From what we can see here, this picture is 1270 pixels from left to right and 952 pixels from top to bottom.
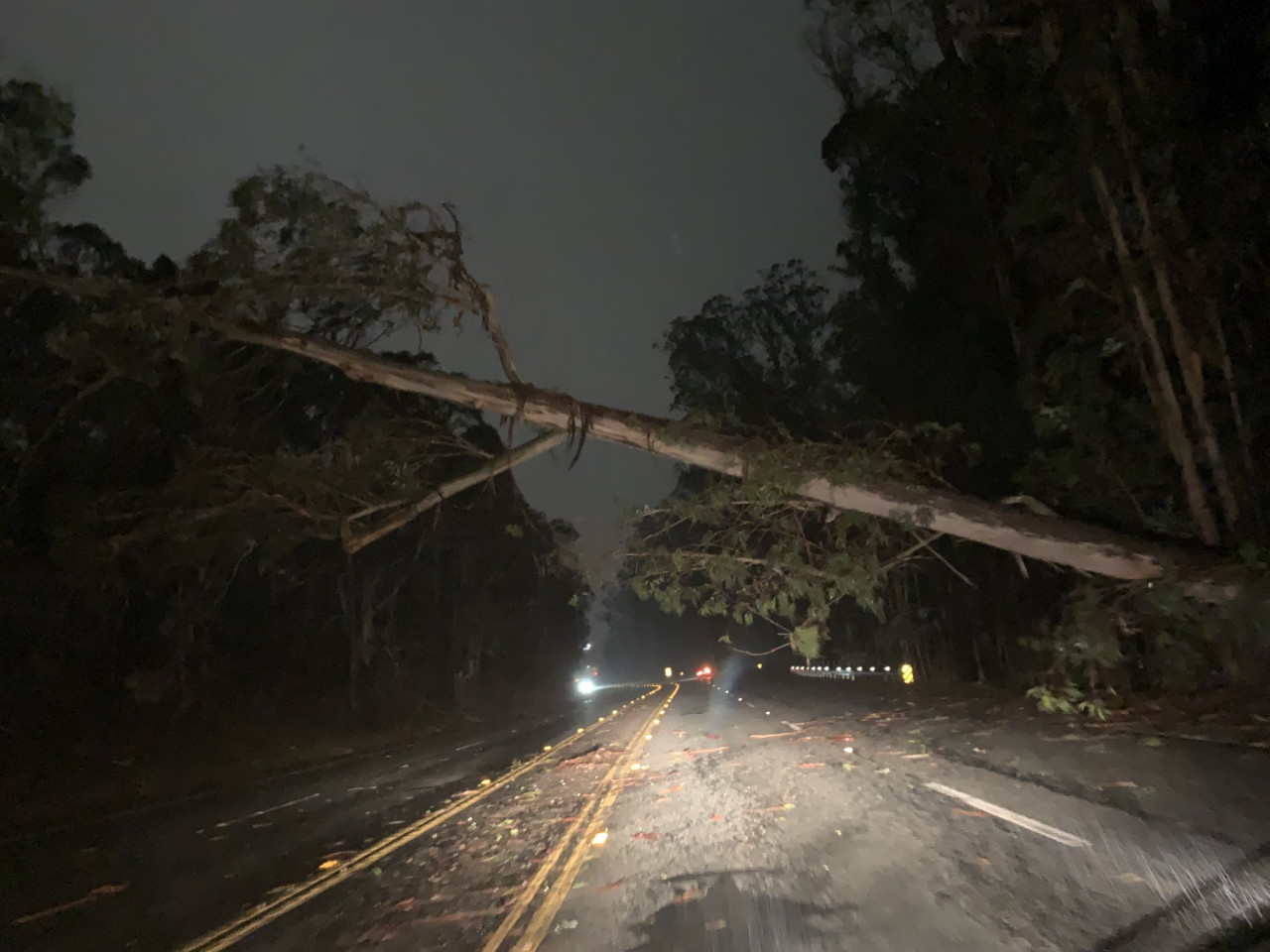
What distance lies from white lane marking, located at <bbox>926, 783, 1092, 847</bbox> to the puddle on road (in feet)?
7.09

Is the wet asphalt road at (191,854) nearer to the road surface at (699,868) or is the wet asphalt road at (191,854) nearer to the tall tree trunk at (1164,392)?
the road surface at (699,868)

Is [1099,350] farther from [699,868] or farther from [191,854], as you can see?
[191,854]

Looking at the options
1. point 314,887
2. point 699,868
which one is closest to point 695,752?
point 699,868

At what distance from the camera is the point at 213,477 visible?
11.9 metres

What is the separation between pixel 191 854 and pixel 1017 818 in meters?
8.39

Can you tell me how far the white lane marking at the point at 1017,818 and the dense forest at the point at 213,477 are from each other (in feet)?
17.9

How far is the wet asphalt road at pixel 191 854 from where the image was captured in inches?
268

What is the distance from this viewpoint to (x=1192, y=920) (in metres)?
4.53

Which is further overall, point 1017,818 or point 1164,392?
point 1164,392

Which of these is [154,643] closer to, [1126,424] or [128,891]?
[128,891]

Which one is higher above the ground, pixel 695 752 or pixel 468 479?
pixel 468 479

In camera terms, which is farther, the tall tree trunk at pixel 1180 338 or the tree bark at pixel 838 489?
the tall tree trunk at pixel 1180 338

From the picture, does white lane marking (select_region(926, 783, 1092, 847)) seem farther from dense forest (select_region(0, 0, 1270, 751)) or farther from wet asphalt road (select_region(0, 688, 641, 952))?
wet asphalt road (select_region(0, 688, 641, 952))

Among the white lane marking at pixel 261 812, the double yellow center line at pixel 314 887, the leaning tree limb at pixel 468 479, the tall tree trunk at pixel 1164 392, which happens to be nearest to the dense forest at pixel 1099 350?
the tall tree trunk at pixel 1164 392
